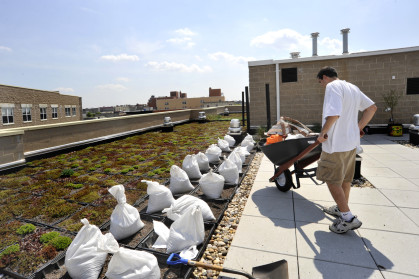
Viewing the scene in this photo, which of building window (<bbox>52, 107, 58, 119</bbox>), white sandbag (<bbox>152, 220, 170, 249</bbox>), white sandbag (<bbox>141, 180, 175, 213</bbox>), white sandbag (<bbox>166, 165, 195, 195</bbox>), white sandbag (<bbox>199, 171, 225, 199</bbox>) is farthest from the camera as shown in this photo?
building window (<bbox>52, 107, 58, 119</bbox>)

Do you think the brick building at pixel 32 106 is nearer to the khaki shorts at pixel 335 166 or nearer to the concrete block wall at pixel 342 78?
the concrete block wall at pixel 342 78

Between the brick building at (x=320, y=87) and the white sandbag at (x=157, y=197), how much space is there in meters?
9.34

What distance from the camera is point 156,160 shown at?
7.69 m

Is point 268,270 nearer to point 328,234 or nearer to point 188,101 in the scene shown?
point 328,234

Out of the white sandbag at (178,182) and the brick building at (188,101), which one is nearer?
the white sandbag at (178,182)

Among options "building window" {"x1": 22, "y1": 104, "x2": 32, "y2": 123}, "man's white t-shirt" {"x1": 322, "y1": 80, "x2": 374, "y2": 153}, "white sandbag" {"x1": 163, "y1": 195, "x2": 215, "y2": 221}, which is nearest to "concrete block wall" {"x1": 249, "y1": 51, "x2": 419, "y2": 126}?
"man's white t-shirt" {"x1": 322, "y1": 80, "x2": 374, "y2": 153}

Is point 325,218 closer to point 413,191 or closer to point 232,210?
point 232,210

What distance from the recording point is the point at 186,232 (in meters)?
2.75

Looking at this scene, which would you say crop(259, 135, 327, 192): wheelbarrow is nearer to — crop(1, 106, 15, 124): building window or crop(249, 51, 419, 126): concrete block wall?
crop(249, 51, 419, 126): concrete block wall

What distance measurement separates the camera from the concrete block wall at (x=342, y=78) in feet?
34.8

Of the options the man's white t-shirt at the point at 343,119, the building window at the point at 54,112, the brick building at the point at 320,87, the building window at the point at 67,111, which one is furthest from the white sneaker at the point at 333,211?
the building window at the point at 67,111

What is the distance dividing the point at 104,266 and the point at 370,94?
41.6 ft

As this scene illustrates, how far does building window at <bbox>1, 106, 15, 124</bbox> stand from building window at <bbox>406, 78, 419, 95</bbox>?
4074cm

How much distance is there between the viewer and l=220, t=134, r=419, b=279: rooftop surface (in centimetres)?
239
